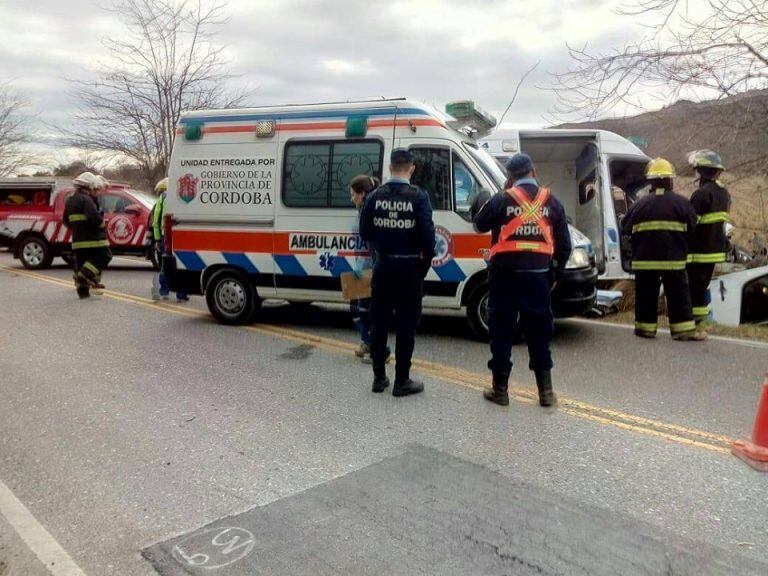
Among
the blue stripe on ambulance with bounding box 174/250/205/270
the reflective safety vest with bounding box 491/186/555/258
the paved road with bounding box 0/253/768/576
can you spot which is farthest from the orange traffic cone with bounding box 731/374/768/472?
the blue stripe on ambulance with bounding box 174/250/205/270

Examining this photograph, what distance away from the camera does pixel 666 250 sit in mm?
6941

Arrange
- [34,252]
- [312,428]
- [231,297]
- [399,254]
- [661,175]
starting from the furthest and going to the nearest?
[34,252], [231,297], [661,175], [399,254], [312,428]

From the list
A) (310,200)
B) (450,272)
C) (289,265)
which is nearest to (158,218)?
(289,265)

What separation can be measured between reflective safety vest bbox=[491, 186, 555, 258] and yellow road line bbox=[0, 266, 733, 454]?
3.87 ft

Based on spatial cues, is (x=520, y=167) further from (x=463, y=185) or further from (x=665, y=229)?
(x=665, y=229)

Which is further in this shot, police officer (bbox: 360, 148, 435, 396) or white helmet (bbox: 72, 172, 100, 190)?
white helmet (bbox: 72, 172, 100, 190)

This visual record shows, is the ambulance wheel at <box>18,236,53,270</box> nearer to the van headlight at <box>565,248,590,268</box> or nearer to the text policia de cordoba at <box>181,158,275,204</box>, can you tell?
the text policia de cordoba at <box>181,158,275,204</box>

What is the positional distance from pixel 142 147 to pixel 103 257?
14.1m

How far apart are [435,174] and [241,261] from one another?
259cm

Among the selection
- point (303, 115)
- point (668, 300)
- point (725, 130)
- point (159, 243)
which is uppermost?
point (725, 130)

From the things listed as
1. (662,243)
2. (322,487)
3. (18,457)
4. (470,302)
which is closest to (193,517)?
(322,487)

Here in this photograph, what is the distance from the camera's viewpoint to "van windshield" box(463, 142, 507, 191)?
21.7ft

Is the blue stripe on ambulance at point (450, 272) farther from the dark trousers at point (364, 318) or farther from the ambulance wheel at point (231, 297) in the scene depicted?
the ambulance wheel at point (231, 297)

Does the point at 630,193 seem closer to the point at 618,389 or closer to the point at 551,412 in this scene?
the point at 618,389
